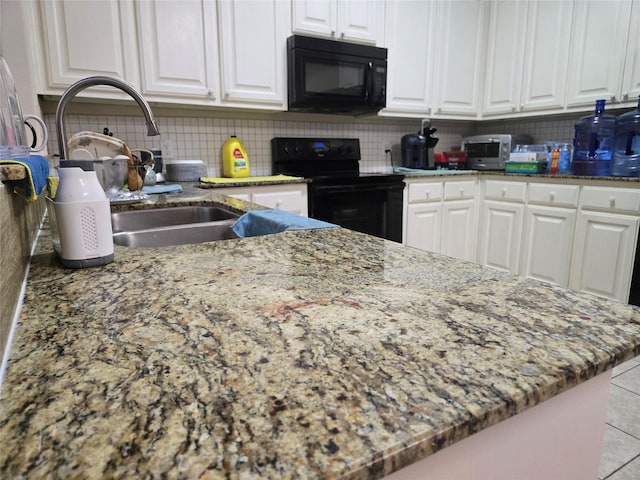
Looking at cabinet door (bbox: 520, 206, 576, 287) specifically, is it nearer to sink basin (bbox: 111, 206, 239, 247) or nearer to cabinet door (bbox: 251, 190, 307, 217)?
cabinet door (bbox: 251, 190, 307, 217)

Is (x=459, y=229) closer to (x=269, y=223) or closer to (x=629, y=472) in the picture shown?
(x=629, y=472)

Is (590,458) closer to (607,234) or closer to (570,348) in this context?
(570,348)

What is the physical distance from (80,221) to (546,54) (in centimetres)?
328

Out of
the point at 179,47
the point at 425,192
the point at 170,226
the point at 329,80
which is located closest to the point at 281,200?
the point at 329,80

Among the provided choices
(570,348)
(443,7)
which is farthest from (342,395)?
(443,7)

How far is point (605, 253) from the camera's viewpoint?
8.14ft

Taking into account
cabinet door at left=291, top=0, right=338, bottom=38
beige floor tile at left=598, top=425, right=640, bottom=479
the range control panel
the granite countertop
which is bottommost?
beige floor tile at left=598, top=425, right=640, bottom=479

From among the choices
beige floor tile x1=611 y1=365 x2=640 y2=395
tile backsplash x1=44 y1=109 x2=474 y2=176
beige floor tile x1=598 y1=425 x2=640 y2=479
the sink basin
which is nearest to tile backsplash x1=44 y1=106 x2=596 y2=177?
tile backsplash x1=44 y1=109 x2=474 y2=176

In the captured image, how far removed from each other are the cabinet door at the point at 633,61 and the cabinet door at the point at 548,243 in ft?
2.57

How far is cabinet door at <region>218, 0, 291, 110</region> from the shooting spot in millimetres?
2426

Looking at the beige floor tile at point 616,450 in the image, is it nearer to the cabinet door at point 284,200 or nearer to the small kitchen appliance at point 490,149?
the cabinet door at point 284,200

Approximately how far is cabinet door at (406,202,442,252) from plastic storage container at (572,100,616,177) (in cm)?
97

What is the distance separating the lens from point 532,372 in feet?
1.25

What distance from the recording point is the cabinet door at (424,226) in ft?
10.0
